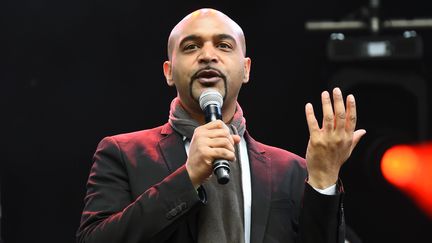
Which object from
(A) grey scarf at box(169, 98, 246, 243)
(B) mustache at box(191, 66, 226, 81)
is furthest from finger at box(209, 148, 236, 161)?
(B) mustache at box(191, 66, 226, 81)

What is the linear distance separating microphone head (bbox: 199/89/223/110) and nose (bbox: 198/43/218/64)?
0.32 ft

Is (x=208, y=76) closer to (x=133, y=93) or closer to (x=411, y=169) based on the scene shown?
(x=133, y=93)

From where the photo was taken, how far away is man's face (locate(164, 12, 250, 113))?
2270 mm

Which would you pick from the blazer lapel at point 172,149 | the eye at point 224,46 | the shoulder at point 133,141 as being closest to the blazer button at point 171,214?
the blazer lapel at point 172,149

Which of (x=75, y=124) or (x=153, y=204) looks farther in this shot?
(x=75, y=124)

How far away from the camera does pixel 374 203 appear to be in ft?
17.4

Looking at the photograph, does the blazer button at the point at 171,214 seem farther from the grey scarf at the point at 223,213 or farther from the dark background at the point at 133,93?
the dark background at the point at 133,93

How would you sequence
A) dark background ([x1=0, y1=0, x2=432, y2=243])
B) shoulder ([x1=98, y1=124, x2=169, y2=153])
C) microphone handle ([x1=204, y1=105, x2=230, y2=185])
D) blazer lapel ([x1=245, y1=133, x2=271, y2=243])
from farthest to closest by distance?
dark background ([x1=0, y1=0, x2=432, y2=243]) < shoulder ([x1=98, y1=124, x2=169, y2=153]) < blazer lapel ([x1=245, y1=133, x2=271, y2=243]) < microphone handle ([x1=204, y1=105, x2=230, y2=185])

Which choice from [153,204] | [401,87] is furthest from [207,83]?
[401,87]

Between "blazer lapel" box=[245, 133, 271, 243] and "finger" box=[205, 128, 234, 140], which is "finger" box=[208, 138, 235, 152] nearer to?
"finger" box=[205, 128, 234, 140]

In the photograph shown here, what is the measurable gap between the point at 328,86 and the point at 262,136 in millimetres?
532

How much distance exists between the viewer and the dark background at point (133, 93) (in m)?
4.93

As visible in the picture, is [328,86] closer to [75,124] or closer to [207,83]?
[75,124]

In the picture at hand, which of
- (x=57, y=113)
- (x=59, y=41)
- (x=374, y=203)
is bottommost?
(x=374, y=203)
